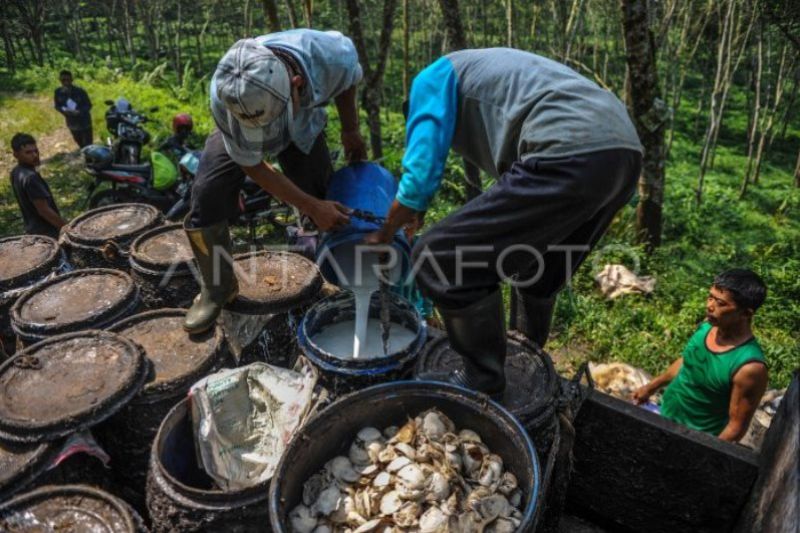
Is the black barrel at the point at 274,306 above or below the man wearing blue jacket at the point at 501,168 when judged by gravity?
below

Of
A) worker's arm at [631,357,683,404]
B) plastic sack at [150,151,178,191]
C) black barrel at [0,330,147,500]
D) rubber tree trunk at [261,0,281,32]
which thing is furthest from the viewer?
plastic sack at [150,151,178,191]

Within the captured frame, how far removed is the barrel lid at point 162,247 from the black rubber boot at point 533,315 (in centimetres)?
198

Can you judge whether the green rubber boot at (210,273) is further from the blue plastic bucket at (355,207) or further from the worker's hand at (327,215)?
the worker's hand at (327,215)

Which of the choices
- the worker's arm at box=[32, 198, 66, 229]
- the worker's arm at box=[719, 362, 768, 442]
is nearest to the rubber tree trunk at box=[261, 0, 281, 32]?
the worker's arm at box=[32, 198, 66, 229]

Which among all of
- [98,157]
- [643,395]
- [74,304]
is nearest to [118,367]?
[74,304]

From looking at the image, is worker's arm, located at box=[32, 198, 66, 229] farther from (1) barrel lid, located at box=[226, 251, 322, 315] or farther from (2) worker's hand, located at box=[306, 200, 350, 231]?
(2) worker's hand, located at box=[306, 200, 350, 231]

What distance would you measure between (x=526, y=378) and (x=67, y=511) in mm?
1952

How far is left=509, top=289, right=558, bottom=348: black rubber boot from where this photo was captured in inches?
116

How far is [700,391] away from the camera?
3102 millimetres

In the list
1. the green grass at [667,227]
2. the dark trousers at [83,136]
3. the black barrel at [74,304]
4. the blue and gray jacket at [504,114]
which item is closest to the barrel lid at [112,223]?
the black barrel at [74,304]

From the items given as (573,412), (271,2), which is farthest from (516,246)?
(271,2)

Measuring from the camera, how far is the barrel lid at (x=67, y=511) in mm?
2129

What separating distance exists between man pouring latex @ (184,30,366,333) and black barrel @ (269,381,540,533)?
0.84 m

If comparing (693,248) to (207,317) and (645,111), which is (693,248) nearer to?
(645,111)
